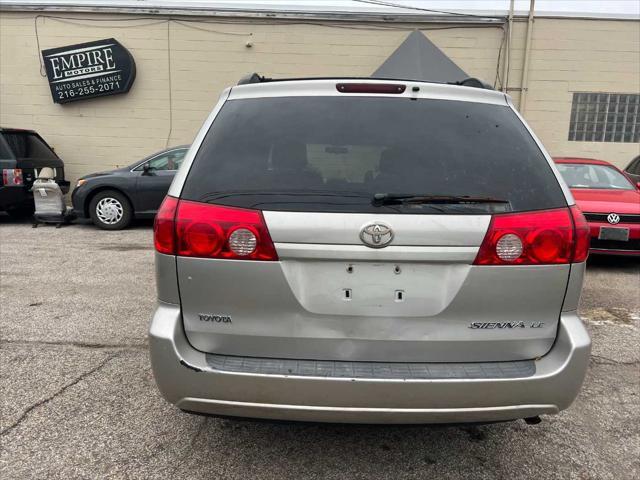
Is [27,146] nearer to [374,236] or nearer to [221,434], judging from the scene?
[221,434]

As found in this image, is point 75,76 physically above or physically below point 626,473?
above

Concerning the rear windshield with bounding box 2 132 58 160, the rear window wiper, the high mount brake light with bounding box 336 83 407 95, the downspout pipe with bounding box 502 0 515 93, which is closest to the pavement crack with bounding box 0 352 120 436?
the rear window wiper

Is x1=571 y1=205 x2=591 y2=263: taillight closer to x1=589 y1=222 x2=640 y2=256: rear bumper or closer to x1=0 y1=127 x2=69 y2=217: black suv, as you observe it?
x1=589 y1=222 x2=640 y2=256: rear bumper

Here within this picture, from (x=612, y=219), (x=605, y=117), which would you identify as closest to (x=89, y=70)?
(x=612, y=219)

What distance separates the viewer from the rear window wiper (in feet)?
6.15

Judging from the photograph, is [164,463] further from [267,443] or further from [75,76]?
[75,76]

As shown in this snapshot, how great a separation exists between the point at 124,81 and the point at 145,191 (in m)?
4.11

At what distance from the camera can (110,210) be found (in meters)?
8.95

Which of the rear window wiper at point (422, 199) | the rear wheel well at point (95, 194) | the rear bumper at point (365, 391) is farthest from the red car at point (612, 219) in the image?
the rear wheel well at point (95, 194)

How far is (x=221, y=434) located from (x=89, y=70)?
11408mm

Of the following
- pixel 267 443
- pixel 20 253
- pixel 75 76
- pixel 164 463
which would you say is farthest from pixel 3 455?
pixel 75 76

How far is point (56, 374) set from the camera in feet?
10.5

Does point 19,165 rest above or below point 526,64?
below

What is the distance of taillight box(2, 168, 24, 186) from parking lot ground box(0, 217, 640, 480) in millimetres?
5818
